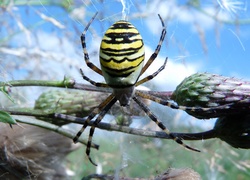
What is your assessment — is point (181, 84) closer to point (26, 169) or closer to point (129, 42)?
point (129, 42)

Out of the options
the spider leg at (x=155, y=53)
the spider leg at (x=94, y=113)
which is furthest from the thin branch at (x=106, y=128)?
the spider leg at (x=155, y=53)

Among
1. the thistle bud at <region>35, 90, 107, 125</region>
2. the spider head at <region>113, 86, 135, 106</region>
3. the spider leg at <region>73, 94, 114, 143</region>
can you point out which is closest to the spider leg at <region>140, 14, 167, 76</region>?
the spider head at <region>113, 86, 135, 106</region>

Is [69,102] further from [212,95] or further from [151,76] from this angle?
[212,95]

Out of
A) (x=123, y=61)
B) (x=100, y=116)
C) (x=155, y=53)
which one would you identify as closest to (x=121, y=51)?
(x=123, y=61)

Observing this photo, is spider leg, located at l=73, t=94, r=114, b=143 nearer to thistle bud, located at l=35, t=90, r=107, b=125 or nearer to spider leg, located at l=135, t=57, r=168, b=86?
thistle bud, located at l=35, t=90, r=107, b=125

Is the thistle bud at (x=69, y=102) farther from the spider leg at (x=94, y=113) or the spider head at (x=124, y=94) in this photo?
the spider head at (x=124, y=94)

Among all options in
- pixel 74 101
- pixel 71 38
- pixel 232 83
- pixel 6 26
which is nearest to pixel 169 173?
pixel 232 83

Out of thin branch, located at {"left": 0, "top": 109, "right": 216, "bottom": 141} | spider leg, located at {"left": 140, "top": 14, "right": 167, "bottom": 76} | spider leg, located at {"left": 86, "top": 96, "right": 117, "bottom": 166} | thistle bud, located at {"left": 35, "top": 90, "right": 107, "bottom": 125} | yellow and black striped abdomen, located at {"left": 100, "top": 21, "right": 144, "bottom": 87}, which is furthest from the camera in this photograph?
thistle bud, located at {"left": 35, "top": 90, "right": 107, "bottom": 125}
